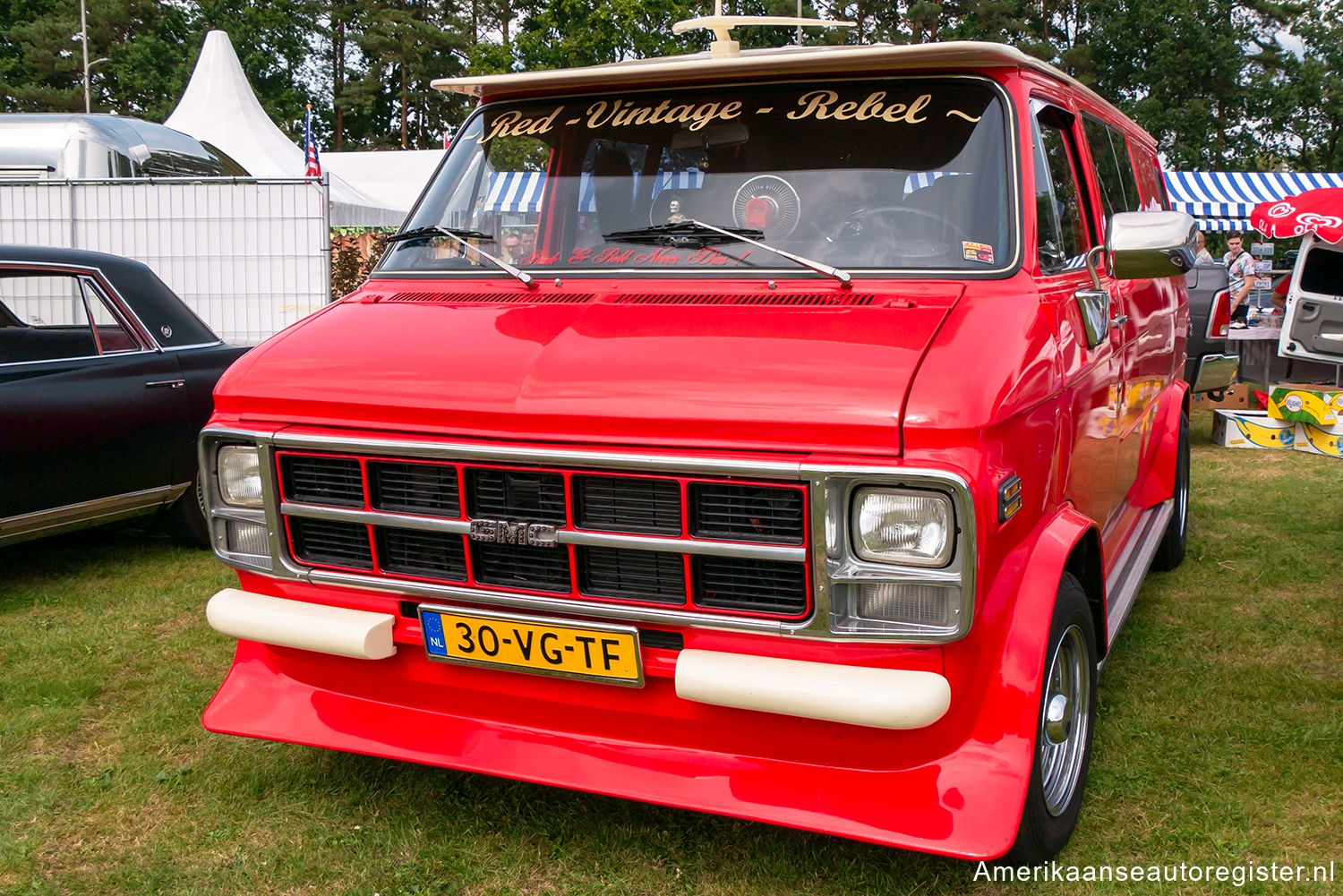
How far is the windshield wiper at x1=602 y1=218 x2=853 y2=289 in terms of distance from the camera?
3076mm

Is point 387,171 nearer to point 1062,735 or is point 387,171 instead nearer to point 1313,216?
point 1313,216

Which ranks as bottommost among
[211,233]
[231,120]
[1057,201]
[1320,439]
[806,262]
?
[1320,439]

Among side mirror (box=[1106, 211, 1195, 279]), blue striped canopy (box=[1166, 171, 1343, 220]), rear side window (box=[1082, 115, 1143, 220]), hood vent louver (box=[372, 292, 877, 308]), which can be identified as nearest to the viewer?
hood vent louver (box=[372, 292, 877, 308])

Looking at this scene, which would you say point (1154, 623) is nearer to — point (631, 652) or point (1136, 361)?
point (1136, 361)

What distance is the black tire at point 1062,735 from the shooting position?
2.77 m

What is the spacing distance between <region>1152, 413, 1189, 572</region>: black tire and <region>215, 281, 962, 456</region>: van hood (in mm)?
3398

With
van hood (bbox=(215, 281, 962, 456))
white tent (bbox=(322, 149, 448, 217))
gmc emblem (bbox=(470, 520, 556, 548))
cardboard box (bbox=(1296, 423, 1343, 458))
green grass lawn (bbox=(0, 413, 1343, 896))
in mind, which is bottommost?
green grass lawn (bbox=(0, 413, 1343, 896))

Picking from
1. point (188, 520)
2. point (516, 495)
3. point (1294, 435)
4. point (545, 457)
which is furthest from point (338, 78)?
point (545, 457)

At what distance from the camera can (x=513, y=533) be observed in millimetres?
2725

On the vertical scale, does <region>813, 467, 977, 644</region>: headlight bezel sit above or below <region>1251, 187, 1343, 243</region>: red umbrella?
below

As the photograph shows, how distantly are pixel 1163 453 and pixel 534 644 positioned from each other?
12.2 ft

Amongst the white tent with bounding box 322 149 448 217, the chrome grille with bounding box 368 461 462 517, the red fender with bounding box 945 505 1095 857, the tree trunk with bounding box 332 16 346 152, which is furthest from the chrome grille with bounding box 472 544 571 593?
the tree trunk with bounding box 332 16 346 152

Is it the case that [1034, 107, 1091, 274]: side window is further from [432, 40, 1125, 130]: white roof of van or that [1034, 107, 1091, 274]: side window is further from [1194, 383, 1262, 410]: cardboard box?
[1194, 383, 1262, 410]: cardboard box

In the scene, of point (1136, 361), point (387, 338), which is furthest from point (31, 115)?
point (1136, 361)
